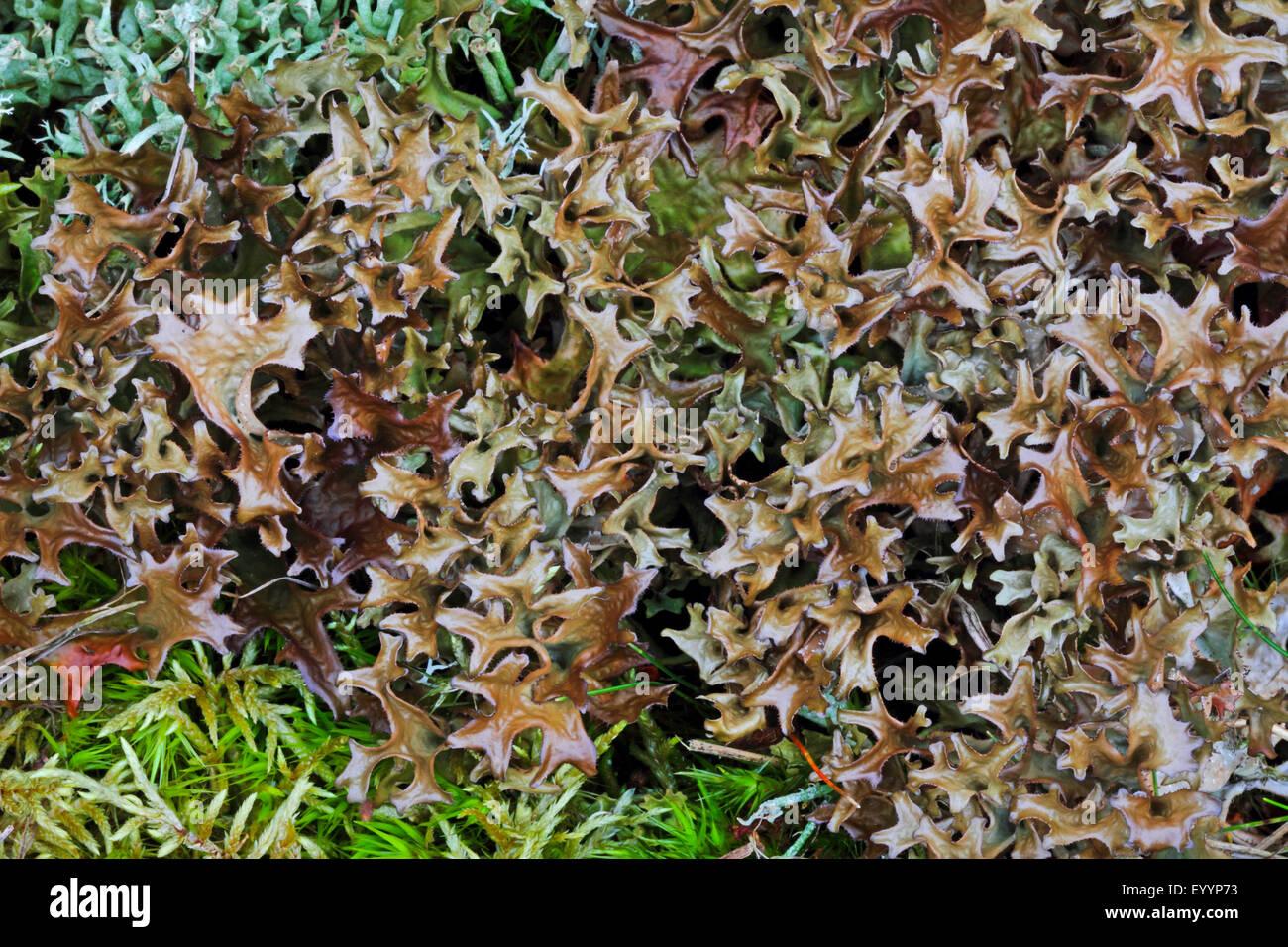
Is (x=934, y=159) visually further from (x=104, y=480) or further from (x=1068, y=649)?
(x=104, y=480)
